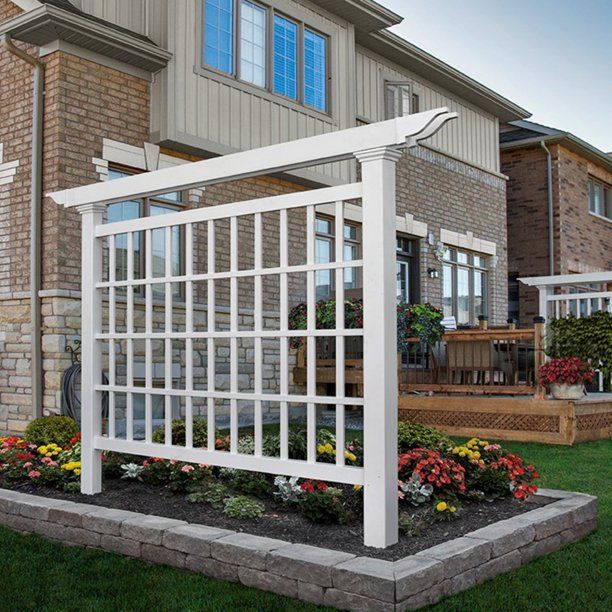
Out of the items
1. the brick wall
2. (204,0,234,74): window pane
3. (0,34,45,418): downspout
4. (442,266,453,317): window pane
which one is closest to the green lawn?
(0,34,45,418): downspout

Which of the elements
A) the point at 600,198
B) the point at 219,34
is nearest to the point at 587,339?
the point at 219,34

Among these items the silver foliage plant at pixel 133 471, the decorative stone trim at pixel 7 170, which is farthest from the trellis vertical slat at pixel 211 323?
the decorative stone trim at pixel 7 170

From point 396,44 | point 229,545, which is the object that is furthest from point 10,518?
point 396,44

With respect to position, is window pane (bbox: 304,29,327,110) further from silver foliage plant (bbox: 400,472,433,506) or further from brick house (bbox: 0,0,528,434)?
silver foliage plant (bbox: 400,472,433,506)

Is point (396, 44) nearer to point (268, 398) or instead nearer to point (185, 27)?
point (185, 27)

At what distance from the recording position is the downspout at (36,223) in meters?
8.96

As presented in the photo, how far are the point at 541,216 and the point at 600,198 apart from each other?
3.22m

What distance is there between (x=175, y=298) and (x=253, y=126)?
2.58m

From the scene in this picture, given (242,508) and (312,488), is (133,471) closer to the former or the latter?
(242,508)

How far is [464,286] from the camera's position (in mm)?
15836

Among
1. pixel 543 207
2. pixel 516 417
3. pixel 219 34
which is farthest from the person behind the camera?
pixel 543 207

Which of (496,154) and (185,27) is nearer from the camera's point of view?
(185,27)

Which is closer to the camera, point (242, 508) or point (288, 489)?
point (242, 508)

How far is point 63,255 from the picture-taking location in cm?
895
